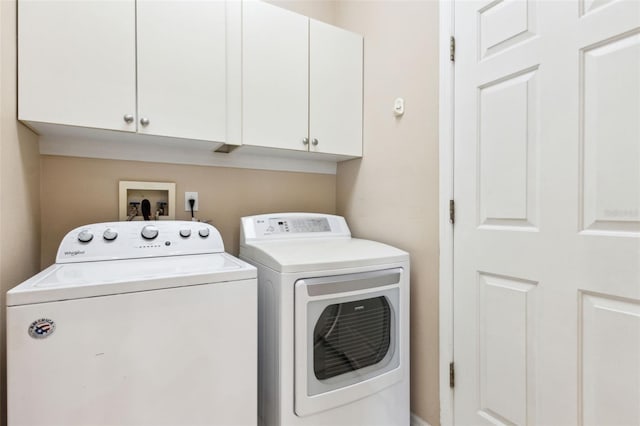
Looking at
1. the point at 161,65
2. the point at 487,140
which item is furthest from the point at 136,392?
the point at 487,140

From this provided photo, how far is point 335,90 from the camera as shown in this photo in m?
1.92

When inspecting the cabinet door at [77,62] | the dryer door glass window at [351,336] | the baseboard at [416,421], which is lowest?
the baseboard at [416,421]

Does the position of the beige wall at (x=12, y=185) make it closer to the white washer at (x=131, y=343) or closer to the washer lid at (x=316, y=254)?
the white washer at (x=131, y=343)

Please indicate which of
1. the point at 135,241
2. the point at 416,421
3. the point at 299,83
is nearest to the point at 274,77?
the point at 299,83

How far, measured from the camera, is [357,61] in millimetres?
1986

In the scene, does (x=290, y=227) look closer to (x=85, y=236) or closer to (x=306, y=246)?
(x=306, y=246)

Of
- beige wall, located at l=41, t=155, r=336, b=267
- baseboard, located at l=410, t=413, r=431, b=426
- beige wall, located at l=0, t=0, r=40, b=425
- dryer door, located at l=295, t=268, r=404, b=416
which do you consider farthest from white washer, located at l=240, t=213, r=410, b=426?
beige wall, located at l=0, t=0, r=40, b=425

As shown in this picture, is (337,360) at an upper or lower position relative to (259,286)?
lower

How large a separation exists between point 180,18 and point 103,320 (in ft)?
4.32

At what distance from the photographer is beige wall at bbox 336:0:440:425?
1.55 m

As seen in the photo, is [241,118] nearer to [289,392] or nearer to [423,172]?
[423,172]

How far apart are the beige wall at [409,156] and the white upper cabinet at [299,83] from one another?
0.40 feet

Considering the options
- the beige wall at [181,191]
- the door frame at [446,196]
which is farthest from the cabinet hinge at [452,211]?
the beige wall at [181,191]

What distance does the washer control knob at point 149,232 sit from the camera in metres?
1.45
